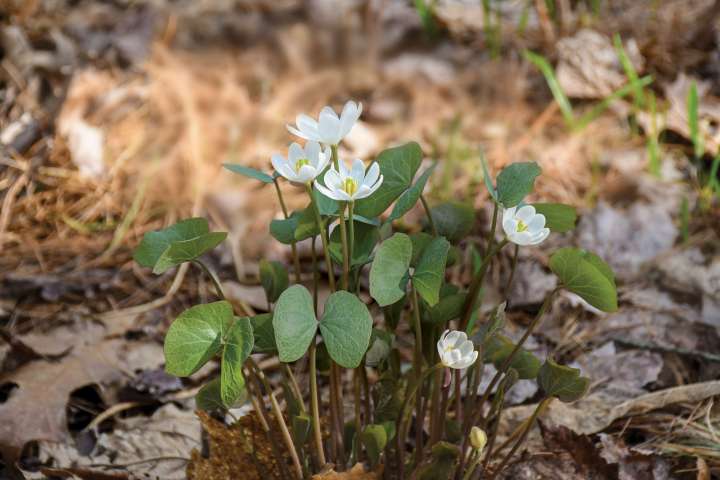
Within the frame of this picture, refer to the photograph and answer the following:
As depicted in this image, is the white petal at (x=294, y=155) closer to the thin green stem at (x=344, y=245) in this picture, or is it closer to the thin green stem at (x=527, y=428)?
the thin green stem at (x=344, y=245)

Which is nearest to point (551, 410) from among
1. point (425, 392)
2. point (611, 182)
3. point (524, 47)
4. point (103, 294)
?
point (425, 392)

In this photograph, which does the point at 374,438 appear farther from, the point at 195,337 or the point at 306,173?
the point at 306,173

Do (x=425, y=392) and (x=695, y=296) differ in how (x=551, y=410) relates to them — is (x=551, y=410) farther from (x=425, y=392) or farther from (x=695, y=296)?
(x=695, y=296)

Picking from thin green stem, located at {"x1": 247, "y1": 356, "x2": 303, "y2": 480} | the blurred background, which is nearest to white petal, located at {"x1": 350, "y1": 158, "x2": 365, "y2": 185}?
thin green stem, located at {"x1": 247, "y1": 356, "x2": 303, "y2": 480}

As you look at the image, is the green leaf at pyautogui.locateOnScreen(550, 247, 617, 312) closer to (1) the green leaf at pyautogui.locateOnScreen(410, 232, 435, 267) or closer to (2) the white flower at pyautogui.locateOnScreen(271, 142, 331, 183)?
(1) the green leaf at pyautogui.locateOnScreen(410, 232, 435, 267)

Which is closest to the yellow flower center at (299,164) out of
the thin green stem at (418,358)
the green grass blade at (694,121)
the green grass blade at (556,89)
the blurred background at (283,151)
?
the thin green stem at (418,358)
